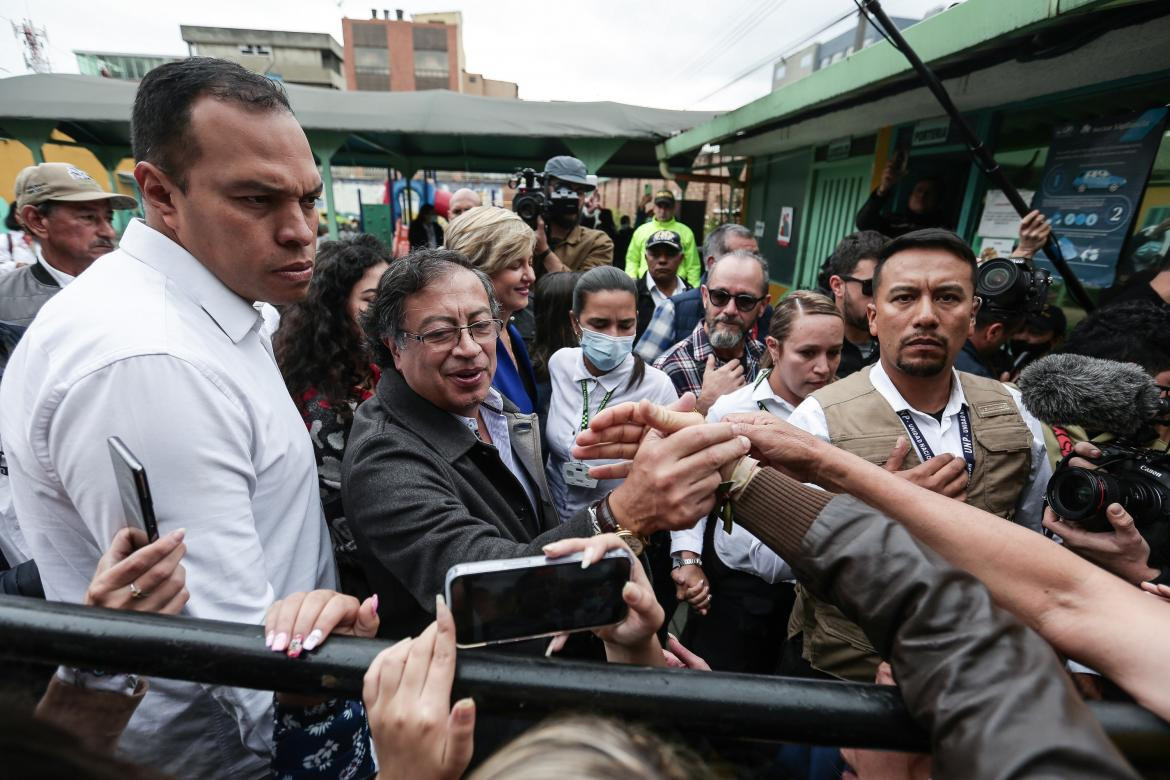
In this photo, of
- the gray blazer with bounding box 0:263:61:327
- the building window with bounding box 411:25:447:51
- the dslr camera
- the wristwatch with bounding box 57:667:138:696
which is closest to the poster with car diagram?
the dslr camera

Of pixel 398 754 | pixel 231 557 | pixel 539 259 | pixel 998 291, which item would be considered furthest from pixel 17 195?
pixel 998 291

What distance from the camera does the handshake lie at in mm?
1128

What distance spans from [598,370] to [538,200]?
1792mm

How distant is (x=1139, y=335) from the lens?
1984 millimetres

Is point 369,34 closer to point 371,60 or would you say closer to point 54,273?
point 371,60

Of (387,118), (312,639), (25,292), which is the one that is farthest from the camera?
(387,118)

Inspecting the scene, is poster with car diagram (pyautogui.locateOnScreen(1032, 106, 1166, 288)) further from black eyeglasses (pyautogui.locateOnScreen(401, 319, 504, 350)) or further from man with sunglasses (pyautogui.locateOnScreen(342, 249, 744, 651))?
black eyeglasses (pyautogui.locateOnScreen(401, 319, 504, 350))

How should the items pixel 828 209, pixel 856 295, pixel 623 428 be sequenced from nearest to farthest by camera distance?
pixel 623 428 < pixel 856 295 < pixel 828 209

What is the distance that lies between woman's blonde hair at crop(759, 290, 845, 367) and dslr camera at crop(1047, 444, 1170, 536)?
1.12 meters

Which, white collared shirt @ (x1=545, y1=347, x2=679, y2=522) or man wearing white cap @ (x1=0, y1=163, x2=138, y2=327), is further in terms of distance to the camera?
man wearing white cap @ (x1=0, y1=163, x2=138, y2=327)

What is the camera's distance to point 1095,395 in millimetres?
1519

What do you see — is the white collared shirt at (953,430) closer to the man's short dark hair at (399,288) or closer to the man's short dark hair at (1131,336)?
the man's short dark hair at (1131,336)

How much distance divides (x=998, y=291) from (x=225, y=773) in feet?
10.5

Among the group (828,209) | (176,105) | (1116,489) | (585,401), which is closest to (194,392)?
(176,105)
